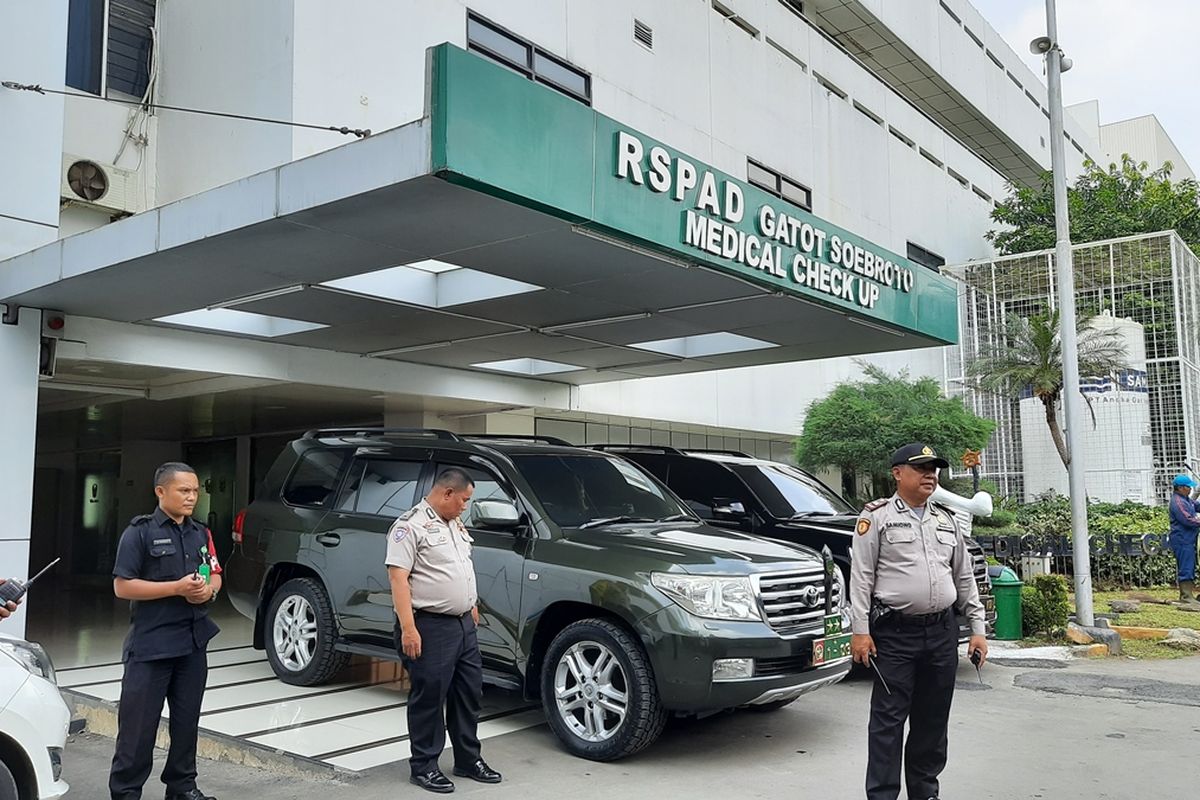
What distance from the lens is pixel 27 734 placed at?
14.9ft

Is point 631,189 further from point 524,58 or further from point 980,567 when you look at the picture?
point 524,58

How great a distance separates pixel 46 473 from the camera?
22531 millimetres

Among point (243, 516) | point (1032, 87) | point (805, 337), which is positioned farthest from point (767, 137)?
point (1032, 87)

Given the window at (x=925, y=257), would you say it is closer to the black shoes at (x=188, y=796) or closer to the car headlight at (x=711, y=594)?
the car headlight at (x=711, y=594)

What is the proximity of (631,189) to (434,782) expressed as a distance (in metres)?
3.98

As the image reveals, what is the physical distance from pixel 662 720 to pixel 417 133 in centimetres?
381

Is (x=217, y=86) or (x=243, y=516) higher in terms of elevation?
(x=217, y=86)

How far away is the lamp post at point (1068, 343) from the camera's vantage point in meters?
11.1

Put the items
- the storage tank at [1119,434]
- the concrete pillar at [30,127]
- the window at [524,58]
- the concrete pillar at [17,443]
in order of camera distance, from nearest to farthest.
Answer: the concrete pillar at [17,443] < the concrete pillar at [30,127] < the window at [524,58] < the storage tank at [1119,434]

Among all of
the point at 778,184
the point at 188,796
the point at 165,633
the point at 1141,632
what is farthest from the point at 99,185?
the point at 1141,632

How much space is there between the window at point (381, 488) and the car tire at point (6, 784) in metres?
3.90

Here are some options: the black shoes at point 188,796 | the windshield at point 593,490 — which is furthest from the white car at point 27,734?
the windshield at point 593,490

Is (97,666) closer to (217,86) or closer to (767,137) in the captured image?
(217,86)

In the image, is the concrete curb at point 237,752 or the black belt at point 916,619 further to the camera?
the concrete curb at point 237,752
